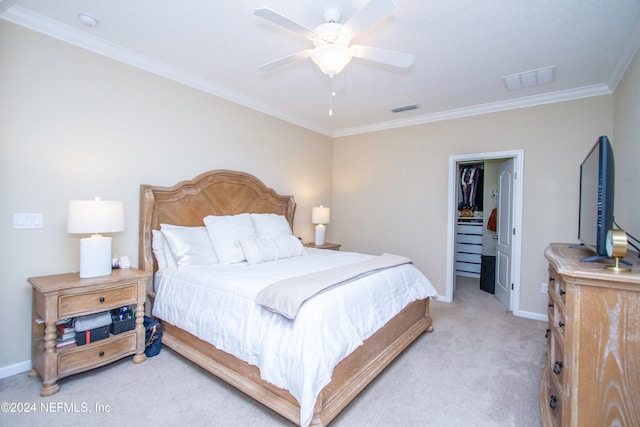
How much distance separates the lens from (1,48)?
2141mm

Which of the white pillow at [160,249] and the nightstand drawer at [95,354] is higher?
the white pillow at [160,249]

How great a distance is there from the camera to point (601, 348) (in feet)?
4.33

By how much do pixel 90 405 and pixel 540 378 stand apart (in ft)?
10.4

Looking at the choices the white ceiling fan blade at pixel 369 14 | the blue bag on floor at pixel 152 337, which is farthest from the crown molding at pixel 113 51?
the blue bag on floor at pixel 152 337

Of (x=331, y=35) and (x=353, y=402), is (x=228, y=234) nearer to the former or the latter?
(x=353, y=402)

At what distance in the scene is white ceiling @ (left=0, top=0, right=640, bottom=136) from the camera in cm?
208

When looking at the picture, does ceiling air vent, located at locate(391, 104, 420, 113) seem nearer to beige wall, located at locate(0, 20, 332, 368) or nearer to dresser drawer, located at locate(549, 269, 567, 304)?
beige wall, located at locate(0, 20, 332, 368)

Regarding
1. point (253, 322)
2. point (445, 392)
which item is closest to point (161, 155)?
point (253, 322)

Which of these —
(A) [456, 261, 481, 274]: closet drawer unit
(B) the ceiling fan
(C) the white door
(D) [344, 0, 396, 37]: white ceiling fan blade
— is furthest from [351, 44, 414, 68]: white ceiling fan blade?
(A) [456, 261, 481, 274]: closet drawer unit

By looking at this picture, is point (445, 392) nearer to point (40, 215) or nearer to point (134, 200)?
point (134, 200)

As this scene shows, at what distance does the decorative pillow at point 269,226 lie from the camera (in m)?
3.47

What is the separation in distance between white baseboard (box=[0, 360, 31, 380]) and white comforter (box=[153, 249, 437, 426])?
890mm

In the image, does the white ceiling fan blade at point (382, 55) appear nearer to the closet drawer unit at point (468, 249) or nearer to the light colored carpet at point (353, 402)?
the light colored carpet at point (353, 402)

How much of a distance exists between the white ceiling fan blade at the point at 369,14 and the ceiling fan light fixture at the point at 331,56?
0.47 ft
